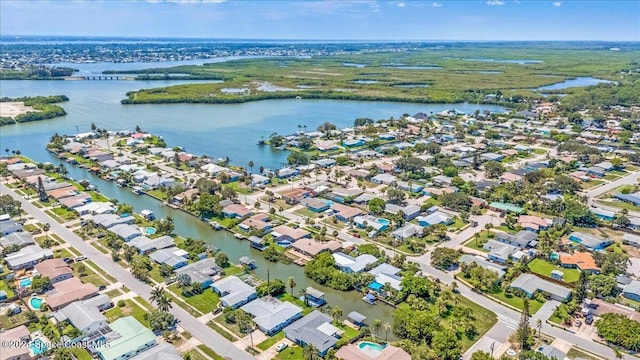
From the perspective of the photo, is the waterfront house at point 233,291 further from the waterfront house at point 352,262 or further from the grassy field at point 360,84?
the grassy field at point 360,84

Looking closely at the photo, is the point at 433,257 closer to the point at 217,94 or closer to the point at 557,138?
the point at 557,138

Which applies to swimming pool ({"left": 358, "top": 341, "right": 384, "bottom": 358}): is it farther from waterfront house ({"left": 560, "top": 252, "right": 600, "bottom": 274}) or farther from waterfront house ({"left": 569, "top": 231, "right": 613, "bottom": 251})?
waterfront house ({"left": 569, "top": 231, "right": 613, "bottom": 251})

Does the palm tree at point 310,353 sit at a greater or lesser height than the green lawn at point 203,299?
greater

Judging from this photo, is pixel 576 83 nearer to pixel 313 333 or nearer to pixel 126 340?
pixel 313 333

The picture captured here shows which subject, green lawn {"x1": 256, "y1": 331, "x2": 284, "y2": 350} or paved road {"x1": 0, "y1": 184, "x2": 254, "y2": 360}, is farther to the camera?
green lawn {"x1": 256, "y1": 331, "x2": 284, "y2": 350}

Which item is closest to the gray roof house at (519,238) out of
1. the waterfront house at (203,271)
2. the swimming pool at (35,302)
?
the waterfront house at (203,271)

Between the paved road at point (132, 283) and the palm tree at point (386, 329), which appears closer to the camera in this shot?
the paved road at point (132, 283)

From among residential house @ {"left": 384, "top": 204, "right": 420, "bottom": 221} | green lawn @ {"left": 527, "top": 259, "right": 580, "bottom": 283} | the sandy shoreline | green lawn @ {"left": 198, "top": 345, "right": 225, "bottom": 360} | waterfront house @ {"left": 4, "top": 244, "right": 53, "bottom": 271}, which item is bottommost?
green lawn @ {"left": 198, "top": 345, "right": 225, "bottom": 360}

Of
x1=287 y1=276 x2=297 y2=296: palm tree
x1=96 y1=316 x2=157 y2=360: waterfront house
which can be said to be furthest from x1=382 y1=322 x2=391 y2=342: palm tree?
x1=96 y1=316 x2=157 y2=360: waterfront house
